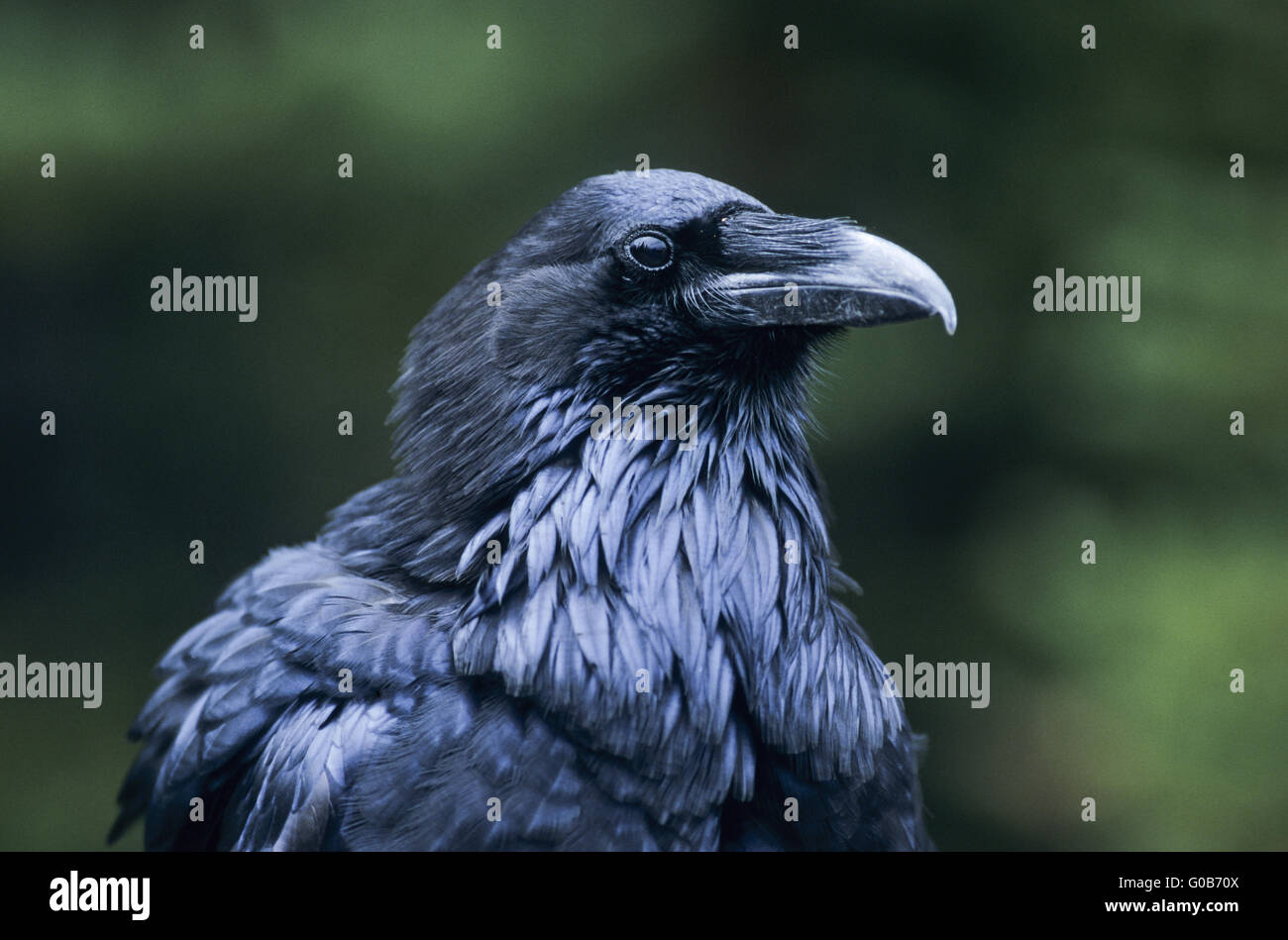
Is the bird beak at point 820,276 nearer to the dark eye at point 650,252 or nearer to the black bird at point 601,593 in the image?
the black bird at point 601,593

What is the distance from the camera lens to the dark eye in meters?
2.33

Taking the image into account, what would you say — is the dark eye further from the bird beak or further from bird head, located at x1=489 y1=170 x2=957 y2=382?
the bird beak

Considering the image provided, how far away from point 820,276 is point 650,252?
1.09ft

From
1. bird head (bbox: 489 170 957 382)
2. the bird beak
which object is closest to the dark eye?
bird head (bbox: 489 170 957 382)

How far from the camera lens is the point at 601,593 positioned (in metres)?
2.33

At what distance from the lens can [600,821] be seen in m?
2.21

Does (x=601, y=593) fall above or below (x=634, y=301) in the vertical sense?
below

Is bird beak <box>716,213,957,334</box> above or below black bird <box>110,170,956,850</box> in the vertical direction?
above

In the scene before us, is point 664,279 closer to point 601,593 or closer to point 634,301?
point 634,301

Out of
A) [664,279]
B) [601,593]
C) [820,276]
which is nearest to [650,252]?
[664,279]

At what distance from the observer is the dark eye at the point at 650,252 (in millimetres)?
2334

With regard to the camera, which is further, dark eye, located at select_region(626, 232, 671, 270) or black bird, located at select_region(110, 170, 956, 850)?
dark eye, located at select_region(626, 232, 671, 270)

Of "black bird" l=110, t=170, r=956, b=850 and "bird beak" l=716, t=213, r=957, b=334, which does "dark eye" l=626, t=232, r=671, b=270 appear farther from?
"bird beak" l=716, t=213, r=957, b=334

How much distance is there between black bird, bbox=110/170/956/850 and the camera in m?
2.22
